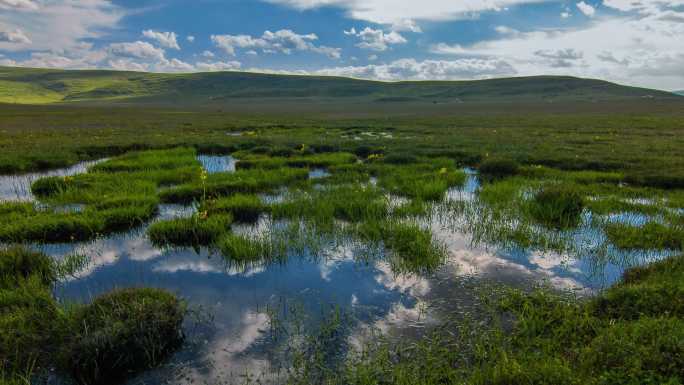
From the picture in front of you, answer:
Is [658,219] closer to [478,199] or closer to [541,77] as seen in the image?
[478,199]

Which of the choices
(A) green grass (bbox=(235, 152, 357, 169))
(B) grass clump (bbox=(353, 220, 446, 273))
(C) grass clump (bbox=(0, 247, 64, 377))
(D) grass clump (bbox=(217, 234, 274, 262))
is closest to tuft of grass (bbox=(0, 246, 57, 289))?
(C) grass clump (bbox=(0, 247, 64, 377))

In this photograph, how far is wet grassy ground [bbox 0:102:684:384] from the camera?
13.5 ft

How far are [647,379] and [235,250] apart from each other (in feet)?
19.6

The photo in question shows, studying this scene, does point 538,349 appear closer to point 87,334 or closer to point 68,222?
point 87,334

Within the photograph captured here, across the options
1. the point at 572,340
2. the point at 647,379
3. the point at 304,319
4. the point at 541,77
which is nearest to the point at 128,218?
the point at 304,319

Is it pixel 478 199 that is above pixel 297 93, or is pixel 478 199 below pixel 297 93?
below

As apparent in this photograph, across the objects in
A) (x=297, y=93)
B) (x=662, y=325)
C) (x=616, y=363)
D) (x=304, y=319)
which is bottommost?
(x=304, y=319)

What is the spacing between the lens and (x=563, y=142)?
22531 mm

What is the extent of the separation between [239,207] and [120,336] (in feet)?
18.3

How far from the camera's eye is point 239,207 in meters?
9.72

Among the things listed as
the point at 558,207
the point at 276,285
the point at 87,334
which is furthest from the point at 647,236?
the point at 87,334

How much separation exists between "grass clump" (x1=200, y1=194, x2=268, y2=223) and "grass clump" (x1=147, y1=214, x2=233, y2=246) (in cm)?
108

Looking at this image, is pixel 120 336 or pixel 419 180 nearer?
pixel 120 336

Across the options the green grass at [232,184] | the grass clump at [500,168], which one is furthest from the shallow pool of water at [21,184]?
the grass clump at [500,168]
